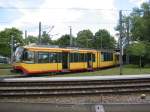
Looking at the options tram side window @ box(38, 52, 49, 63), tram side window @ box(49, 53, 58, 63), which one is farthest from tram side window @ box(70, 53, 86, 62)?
tram side window @ box(38, 52, 49, 63)

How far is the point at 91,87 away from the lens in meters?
17.8

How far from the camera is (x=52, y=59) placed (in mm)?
35500

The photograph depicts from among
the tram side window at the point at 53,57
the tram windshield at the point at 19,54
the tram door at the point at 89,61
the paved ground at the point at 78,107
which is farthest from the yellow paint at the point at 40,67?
the paved ground at the point at 78,107

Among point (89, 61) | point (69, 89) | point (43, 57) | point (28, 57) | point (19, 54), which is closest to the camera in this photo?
point (69, 89)

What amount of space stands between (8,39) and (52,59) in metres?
85.1

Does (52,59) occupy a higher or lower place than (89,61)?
higher

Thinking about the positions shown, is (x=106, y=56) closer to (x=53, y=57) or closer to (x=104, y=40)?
(x=53, y=57)

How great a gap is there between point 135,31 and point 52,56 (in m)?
43.8

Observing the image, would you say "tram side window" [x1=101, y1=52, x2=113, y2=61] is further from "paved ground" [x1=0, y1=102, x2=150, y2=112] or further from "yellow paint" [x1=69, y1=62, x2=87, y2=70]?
"paved ground" [x1=0, y1=102, x2=150, y2=112]

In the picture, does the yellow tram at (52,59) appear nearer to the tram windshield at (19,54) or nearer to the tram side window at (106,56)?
the tram windshield at (19,54)

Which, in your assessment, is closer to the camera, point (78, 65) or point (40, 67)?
point (40, 67)

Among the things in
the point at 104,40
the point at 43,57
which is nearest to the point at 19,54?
the point at 43,57

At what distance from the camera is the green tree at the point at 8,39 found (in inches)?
4323

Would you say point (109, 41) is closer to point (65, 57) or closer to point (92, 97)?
point (65, 57)
